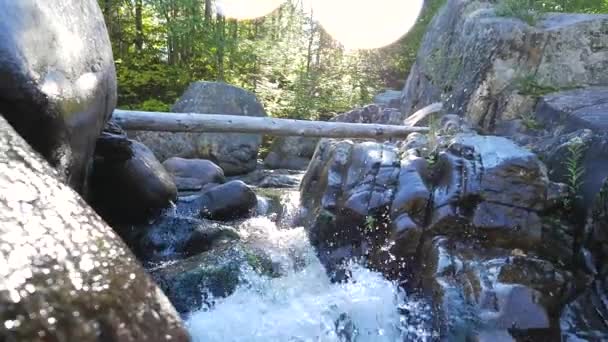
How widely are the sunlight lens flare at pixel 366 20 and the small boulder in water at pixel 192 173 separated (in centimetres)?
1043

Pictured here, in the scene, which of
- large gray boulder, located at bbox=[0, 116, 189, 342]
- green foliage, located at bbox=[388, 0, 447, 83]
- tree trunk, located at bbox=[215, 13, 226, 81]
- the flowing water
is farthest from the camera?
green foliage, located at bbox=[388, 0, 447, 83]

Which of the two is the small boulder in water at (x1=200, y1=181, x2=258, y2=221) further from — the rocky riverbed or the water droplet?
the water droplet

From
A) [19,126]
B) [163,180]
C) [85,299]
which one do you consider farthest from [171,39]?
[85,299]

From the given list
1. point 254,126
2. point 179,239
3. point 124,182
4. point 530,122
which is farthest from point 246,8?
point 179,239

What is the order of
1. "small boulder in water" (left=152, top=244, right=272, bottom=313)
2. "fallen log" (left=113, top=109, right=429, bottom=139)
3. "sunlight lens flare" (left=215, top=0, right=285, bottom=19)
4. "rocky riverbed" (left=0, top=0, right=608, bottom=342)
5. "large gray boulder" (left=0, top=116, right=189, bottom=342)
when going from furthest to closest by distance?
1. "sunlight lens flare" (left=215, top=0, right=285, bottom=19)
2. "fallen log" (left=113, top=109, right=429, bottom=139)
3. "small boulder in water" (left=152, top=244, right=272, bottom=313)
4. "rocky riverbed" (left=0, top=0, right=608, bottom=342)
5. "large gray boulder" (left=0, top=116, right=189, bottom=342)

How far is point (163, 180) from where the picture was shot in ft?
18.3

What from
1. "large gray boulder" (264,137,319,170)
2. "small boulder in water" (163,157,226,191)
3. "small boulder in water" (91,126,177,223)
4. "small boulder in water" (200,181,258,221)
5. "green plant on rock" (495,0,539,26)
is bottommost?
"large gray boulder" (264,137,319,170)

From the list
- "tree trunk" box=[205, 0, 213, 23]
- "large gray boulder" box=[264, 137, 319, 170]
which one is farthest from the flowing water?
"tree trunk" box=[205, 0, 213, 23]

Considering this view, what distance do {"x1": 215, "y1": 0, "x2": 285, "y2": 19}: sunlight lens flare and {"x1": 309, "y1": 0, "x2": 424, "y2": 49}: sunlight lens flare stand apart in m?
1.39

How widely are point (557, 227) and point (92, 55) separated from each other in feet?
11.9

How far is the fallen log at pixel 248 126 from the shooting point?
6.14 metres

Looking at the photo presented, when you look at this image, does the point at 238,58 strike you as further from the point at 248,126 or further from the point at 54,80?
the point at 54,80

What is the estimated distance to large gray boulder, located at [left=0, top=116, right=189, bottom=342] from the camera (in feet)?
4.73

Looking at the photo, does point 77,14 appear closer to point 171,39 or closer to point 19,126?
point 19,126
